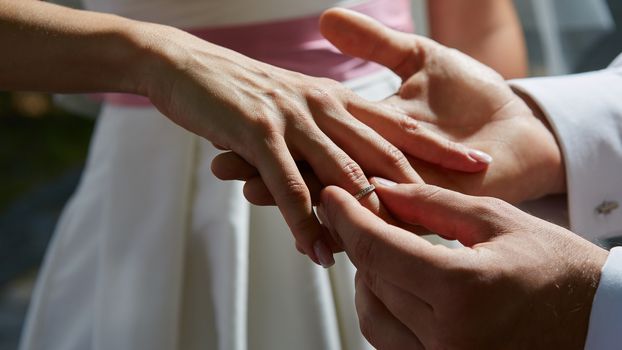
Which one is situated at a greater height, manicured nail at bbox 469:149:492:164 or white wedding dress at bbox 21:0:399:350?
manicured nail at bbox 469:149:492:164

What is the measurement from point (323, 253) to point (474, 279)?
215mm

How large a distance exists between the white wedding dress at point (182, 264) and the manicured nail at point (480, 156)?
8.4 inches

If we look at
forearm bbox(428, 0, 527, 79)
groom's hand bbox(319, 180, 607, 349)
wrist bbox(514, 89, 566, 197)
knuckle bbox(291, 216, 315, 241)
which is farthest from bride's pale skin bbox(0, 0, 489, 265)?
forearm bbox(428, 0, 527, 79)

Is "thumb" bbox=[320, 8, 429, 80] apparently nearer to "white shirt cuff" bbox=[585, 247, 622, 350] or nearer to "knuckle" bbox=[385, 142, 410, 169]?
"knuckle" bbox=[385, 142, 410, 169]

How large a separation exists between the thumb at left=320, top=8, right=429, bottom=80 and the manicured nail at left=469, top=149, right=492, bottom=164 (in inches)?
6.8

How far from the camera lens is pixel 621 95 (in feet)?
4.18

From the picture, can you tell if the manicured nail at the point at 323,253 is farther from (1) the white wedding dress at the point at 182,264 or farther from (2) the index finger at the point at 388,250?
(1) the white wedding dress at the point at 182,264

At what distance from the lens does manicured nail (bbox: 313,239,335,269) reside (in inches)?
38.2

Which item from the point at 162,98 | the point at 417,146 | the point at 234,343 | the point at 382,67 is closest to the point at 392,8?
the point at 382,67

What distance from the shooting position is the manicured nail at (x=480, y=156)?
115cm

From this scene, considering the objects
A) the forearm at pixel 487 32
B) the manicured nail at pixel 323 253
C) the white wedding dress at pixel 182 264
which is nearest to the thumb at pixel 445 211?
the manicured nail at pixel 323 253

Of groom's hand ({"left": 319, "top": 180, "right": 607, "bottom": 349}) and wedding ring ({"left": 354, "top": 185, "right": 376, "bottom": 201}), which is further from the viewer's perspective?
wedding ring ({"left": 354, "top": 185, "right": 376, "bottom": 201})

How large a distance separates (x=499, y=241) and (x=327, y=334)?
357mm

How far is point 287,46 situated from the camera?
1237mm
